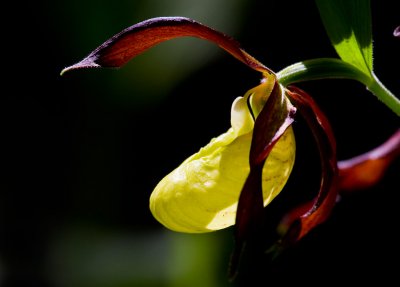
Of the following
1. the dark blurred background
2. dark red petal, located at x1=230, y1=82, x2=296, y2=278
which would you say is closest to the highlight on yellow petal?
dark red petal, located at x1=230, y1=82, x2=296, y2=278

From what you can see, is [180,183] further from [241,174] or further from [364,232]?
[364,232]

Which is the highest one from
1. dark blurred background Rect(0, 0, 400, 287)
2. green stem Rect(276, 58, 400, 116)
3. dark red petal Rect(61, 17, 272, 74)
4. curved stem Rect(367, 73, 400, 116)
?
dark red petal Rect(61, 17, 272, 74)

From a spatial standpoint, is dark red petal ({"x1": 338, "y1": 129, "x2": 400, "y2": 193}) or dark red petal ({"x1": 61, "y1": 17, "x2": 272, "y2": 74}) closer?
dark red petal ({"x1": 61, "y1": 17, "x2": 272, "y2": 74})

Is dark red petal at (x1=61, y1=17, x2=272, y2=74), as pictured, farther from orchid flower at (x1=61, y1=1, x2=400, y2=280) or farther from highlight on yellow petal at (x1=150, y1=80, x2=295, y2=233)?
highlight on yellow petal at (x1=150, y1=80, x2=295, y2=233)

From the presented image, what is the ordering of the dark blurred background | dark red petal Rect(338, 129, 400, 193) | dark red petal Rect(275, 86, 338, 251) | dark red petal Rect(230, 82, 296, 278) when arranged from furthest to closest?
the dark blurred background, dark red petal Rect(338, 129, 400, 193), dark red petal Rect(275, 86, 338, 251), dark red petal Rect(230, 82, 296, 278)

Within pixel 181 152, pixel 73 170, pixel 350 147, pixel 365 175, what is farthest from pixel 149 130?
pixel 365 175

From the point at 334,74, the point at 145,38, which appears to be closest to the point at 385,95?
the point at 334,74

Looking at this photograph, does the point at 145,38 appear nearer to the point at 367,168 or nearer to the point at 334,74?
the point at 334,74
